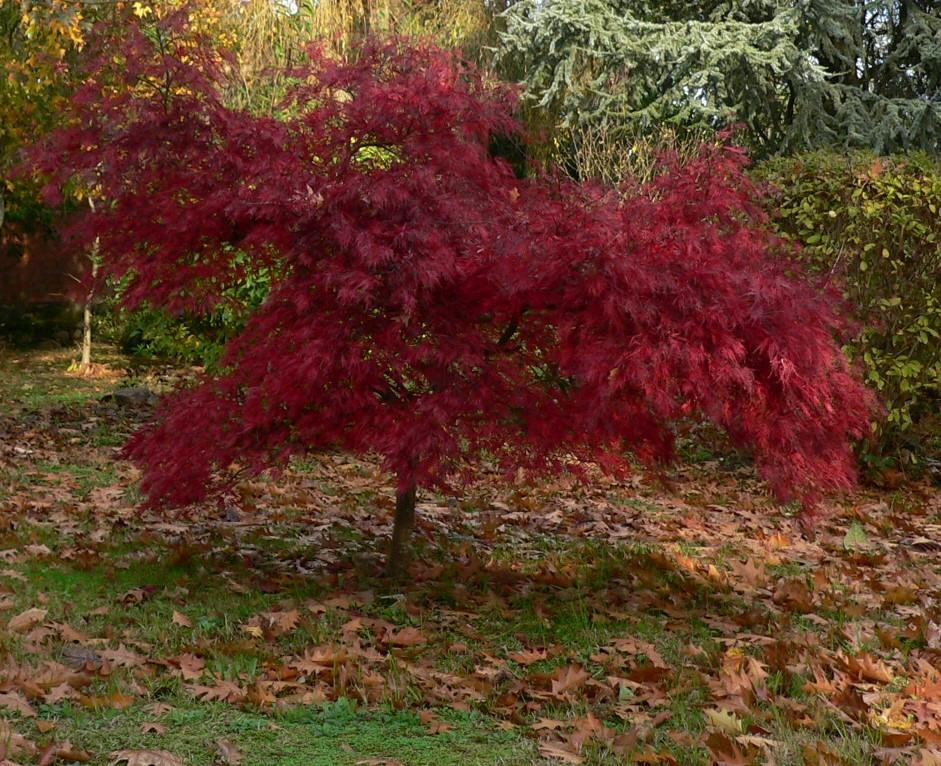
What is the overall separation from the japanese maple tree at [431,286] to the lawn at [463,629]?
751mm

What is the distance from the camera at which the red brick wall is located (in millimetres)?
18688

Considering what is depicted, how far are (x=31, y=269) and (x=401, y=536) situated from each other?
14928 millimetres

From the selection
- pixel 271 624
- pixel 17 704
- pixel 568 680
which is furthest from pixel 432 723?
pixel 17 704

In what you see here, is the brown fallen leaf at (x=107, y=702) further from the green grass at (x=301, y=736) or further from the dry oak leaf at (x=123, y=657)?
the dry oak leaf at (x=123, y=657)

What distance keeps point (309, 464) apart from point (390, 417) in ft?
15.7

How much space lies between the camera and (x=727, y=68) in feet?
53.2

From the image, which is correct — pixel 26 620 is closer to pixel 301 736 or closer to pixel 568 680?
pixel 301 736

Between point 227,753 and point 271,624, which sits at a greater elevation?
point 227,753

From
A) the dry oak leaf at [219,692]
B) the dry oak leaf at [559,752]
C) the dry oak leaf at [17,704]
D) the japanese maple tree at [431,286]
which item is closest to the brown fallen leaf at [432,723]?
the dry oak leaf at [559,752]

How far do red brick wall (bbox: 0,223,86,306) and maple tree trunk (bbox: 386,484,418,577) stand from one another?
550 inches

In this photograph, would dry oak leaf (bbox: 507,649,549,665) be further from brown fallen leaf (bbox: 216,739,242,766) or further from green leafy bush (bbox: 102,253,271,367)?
green leafy bush (bbox: 102,253,271,367)

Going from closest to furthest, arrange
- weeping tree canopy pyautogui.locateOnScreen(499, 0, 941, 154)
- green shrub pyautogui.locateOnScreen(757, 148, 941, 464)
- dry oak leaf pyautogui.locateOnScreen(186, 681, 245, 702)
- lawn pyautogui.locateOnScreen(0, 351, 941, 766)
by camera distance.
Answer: lawn pyautogui.locateOnScreen(0, 351, 941, 766) → dry oak leaf pyautogui.locateOnScreen(186, 681, 245, 702) → green shrub pyautogui.locateOnScreen(757, 148, 941, 464) → weeping tree canopy pyautogui.locateOnScreen(499, 0, 941, 154)

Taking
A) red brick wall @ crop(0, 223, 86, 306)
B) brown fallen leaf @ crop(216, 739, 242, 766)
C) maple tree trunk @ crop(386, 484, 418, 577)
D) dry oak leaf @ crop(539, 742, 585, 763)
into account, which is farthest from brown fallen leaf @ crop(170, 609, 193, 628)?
red brick wall @ crop(0, 223, 86, 306)

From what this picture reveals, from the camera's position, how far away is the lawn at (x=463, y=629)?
3969mm
